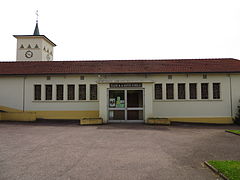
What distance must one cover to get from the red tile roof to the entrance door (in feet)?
8.59

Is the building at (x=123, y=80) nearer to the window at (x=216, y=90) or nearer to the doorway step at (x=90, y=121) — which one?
the window at (x=216, y=90)

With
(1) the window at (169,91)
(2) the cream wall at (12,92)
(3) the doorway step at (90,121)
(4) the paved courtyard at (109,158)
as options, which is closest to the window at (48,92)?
(2) the cream wall at (12,92)

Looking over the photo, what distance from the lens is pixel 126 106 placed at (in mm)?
14977

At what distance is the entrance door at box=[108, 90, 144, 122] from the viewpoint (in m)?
14.9

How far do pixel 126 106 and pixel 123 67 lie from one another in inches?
173

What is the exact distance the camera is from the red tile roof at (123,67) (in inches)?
666

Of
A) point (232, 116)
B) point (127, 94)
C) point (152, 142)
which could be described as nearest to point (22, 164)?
point (152, 142)

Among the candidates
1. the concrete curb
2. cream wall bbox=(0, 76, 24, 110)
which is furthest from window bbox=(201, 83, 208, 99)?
cream wall bbox=(0, 76, 24, 110)

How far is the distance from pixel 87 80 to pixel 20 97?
6.07m

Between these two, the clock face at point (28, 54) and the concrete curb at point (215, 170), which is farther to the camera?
the clock face at point (28, 54)

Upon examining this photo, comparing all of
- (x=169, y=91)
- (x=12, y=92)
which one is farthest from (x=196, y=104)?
(x=12, y=92)

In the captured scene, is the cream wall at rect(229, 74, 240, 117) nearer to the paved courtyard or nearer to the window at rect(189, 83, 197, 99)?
the window at rect(189, 83, 197, 99)

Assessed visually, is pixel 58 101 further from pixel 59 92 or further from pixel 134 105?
pixel 134 105

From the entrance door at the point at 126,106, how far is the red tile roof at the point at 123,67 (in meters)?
2.62
